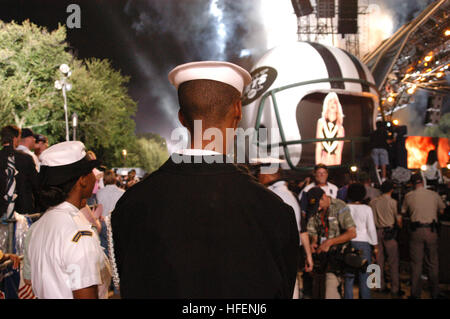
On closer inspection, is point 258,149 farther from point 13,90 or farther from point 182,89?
point 13,90

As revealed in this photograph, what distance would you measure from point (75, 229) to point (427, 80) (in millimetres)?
15578

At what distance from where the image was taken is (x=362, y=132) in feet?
21.5

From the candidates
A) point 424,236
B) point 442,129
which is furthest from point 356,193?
point 442,129

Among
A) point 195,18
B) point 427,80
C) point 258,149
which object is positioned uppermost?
point 427,80

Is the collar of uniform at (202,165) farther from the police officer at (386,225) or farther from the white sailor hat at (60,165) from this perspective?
the police officer at (386,225)

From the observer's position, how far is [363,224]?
17.0 feet

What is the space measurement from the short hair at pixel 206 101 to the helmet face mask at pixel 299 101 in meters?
4.08

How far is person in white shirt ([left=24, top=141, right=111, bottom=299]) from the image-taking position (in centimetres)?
189

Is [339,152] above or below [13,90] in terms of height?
below

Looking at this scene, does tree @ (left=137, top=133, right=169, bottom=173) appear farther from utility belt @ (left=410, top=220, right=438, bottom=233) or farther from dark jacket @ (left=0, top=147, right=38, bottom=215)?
dark jacket @ (left=0, top=147, right=38, bottom=215)

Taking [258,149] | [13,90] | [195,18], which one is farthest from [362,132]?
[13,90]

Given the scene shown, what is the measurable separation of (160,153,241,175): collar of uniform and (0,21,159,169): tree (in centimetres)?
1744

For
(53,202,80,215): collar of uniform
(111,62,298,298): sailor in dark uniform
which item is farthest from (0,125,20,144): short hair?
(111,62,298,298): sailor in dark uniform

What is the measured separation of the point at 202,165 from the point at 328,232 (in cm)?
354
